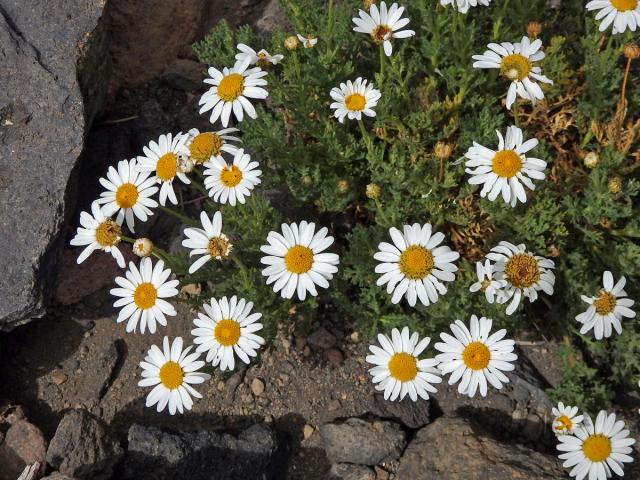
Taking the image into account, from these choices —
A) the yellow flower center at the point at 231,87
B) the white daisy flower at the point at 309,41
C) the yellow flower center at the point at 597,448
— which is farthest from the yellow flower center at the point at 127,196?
the yellow flower center at the point at 597,448

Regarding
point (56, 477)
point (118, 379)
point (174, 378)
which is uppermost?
point (118, 379)

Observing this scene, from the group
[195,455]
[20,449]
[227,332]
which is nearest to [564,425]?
[227,332]

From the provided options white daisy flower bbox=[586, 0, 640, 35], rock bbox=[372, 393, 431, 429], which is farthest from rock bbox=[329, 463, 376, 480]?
white daisy flower bbox=[586, 0, 640, 35]

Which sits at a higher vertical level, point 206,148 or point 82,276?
point 206,148

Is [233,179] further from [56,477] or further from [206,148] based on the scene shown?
[56,477]

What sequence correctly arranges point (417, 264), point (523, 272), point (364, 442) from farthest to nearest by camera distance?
point (364, 442) < point (523, 272) < point (417, 264)

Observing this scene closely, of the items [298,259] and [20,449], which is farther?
[20,449]

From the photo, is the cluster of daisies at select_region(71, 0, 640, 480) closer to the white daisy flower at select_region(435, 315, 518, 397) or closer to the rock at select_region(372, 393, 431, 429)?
the white daisy flower at select_region(435, 315, 518, 397)

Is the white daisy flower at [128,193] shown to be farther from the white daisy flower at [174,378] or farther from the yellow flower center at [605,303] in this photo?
the yellow flower center at [605,303]
